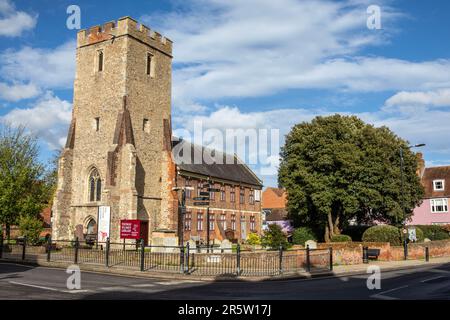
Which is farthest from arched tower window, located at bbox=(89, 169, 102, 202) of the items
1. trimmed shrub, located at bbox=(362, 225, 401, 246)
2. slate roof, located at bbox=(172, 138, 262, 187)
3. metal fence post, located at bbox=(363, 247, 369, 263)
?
trimmed shrub, located at bbox=(362, 225, 401, 246)

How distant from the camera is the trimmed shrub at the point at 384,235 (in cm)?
3506

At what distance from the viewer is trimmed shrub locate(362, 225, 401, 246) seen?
35062 millimetres

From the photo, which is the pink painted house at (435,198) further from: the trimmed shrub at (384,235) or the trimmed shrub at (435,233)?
the trimmed shrub at (384,235)

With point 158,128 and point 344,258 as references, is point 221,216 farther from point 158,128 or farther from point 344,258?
point 344,258

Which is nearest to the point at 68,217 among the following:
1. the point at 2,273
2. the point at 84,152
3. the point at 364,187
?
the point at 84,152

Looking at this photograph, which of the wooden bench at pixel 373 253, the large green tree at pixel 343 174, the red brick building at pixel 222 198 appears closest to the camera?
the wooden bench at pixel 373 253

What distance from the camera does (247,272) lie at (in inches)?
826

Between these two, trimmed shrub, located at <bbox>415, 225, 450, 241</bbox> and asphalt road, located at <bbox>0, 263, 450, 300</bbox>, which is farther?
trimmed shrub, located at <bbox>415, 225, 450, 241</bbox>

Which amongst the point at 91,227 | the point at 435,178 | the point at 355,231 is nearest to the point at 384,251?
the point at 355,231

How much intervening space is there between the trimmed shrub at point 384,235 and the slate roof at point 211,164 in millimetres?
18950

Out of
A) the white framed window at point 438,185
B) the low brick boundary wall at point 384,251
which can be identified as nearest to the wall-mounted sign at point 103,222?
the low brick boundary wall at point 384,251

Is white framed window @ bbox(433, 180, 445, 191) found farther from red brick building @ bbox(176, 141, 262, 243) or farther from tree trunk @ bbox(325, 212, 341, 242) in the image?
tree trunk @ bbox(325, 212, 341, 242)

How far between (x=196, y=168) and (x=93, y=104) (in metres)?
13.0
